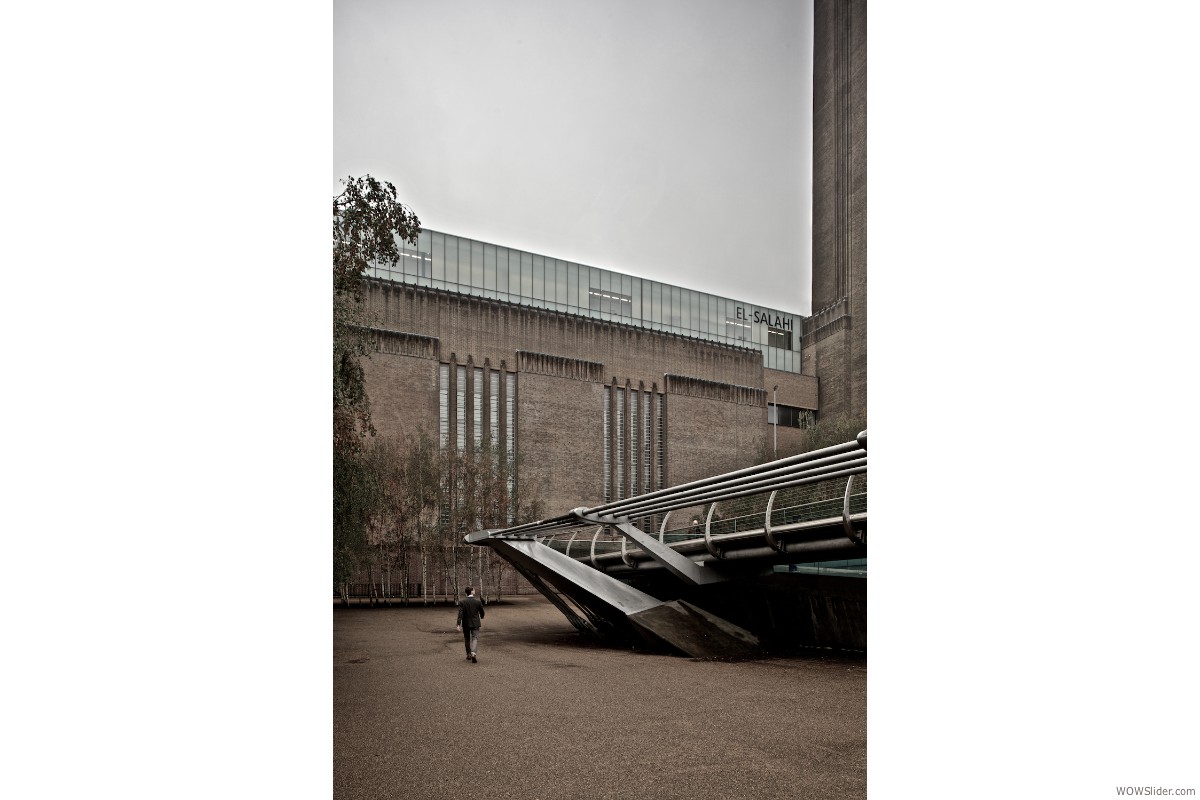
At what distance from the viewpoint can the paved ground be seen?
15.1ft

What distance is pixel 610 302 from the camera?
124ft

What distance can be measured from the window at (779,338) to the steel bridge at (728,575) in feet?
101

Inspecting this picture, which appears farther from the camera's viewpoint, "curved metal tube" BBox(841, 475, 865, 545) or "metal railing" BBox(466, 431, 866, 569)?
"curved metal tube" BBox(841, 475, 865, 545)

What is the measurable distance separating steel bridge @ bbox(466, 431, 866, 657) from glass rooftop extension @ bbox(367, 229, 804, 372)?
67.9ft

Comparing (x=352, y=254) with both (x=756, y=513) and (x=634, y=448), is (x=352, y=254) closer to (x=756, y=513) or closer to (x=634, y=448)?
(x=756, y=513)

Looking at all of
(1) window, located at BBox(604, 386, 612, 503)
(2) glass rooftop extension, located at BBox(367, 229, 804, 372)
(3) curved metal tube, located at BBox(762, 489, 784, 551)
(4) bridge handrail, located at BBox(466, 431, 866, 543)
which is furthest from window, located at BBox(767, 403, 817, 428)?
(3) curved metal tube, located at BBox(762, 489, 784, 551)

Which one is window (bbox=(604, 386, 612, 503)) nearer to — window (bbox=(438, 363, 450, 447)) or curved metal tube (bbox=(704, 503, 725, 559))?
window (bbox=(438, 363, 450, 447))

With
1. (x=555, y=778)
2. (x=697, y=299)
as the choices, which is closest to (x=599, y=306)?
(x=697, y=299)

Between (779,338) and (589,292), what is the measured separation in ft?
38.9

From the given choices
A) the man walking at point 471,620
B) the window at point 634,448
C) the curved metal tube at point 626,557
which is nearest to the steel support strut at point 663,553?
the curved metal tube at point 626,557

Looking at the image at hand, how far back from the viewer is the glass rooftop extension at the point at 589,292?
109 feet
